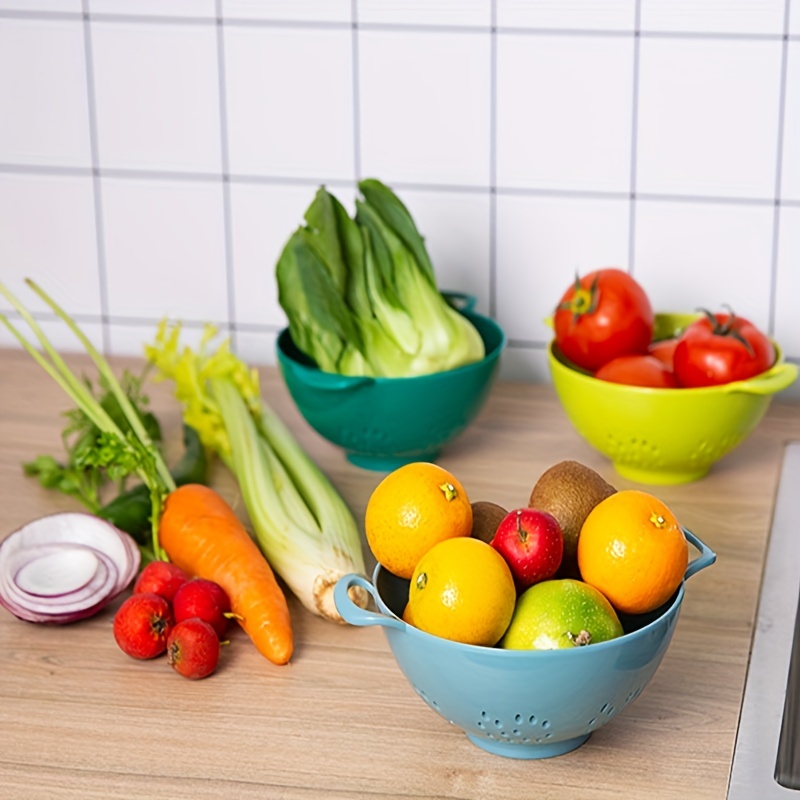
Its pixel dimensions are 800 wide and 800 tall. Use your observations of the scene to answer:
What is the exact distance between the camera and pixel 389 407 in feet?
4.43

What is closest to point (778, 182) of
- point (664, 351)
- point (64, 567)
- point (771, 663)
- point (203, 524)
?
A: point (664, 351)

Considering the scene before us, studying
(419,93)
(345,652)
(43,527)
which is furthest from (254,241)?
(345,652)

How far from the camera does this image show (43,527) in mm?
1178

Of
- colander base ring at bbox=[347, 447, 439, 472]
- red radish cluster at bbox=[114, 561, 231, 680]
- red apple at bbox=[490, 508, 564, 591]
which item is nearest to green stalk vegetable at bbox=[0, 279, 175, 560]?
red radish cluster at bbox=[114, 561, 231, 680]

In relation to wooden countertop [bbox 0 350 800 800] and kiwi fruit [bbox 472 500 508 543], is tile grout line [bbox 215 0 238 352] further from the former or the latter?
kiwi fruit [bbox 472 500 508 543]

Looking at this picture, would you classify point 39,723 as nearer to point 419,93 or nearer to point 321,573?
point 321,573

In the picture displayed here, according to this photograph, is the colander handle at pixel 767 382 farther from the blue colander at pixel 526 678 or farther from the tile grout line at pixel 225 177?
the tile grout line at pixel 225 177

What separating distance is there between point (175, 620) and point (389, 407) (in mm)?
359

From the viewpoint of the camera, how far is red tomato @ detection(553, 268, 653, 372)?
1349 mm

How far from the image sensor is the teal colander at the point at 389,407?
52.8 inches

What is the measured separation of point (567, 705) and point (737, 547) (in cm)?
41

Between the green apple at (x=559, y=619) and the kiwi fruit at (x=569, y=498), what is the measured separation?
7cm

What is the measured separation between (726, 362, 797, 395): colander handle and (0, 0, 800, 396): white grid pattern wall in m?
0.27

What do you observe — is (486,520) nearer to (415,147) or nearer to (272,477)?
(272,477)
